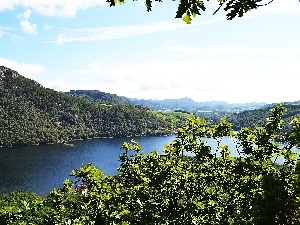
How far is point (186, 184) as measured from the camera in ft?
51.6

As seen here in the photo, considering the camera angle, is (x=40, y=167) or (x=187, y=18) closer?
(x=187, y=18)

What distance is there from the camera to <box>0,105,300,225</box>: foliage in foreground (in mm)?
13453

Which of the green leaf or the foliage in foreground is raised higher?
the green leaf

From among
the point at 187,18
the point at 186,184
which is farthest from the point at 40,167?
the point at 187,18

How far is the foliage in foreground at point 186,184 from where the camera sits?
13453mm

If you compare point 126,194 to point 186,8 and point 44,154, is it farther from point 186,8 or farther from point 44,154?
point 44,154

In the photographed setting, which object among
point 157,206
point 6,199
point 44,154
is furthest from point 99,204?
point 44,154

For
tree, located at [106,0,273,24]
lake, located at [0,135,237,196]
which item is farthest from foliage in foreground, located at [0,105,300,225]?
lake, located at [0,135,237,196]

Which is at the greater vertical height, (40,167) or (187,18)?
(187,18)

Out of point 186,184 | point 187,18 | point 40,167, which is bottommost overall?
point 40,167

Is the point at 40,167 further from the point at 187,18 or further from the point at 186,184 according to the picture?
the point at 187,18

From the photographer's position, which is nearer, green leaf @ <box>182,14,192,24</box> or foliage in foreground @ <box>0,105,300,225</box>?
green leaf @ <box>182,14,192,24</box>

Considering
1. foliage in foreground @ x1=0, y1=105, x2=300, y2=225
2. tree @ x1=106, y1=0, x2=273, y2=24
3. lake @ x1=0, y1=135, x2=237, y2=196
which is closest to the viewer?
tree @ x1=106, y1=0, x2=273, y2=24

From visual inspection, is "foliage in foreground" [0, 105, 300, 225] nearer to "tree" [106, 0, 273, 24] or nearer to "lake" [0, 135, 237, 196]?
"tree" [106, 0, 273, 24]
